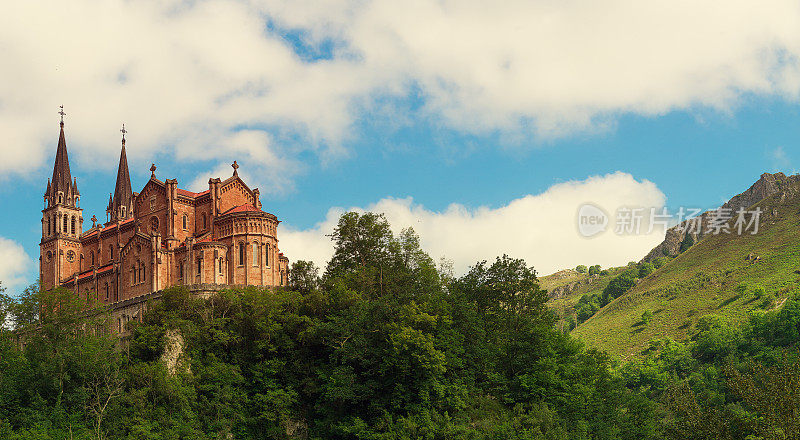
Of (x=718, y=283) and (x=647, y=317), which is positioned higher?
(x=718, y=283)

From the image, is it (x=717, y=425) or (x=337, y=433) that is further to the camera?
(x=337, y=433)

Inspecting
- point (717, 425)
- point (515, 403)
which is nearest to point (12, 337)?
point (515, 403)

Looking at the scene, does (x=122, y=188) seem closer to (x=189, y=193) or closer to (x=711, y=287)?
(x=189, y=193)

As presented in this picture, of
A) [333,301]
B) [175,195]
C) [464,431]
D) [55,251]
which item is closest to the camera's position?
[464,431]

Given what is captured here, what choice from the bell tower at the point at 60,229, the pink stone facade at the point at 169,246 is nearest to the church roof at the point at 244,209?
the pink stone facade at the point at 169,246

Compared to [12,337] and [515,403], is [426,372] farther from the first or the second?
[12,337]

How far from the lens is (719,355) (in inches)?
4653

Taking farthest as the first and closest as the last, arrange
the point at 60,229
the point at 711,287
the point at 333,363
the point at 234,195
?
the point at 711,287
the point at 60,229
the point at 234,195
the point at 333,363

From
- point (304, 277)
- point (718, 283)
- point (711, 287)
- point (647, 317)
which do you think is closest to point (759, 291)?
point (718, 283)

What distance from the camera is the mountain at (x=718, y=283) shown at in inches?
5477

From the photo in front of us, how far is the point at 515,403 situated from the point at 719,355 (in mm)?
65608

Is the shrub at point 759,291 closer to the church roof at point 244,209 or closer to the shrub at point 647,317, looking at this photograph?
the shrub at point 647,317

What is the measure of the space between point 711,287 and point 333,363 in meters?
109

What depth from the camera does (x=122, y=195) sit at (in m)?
108
